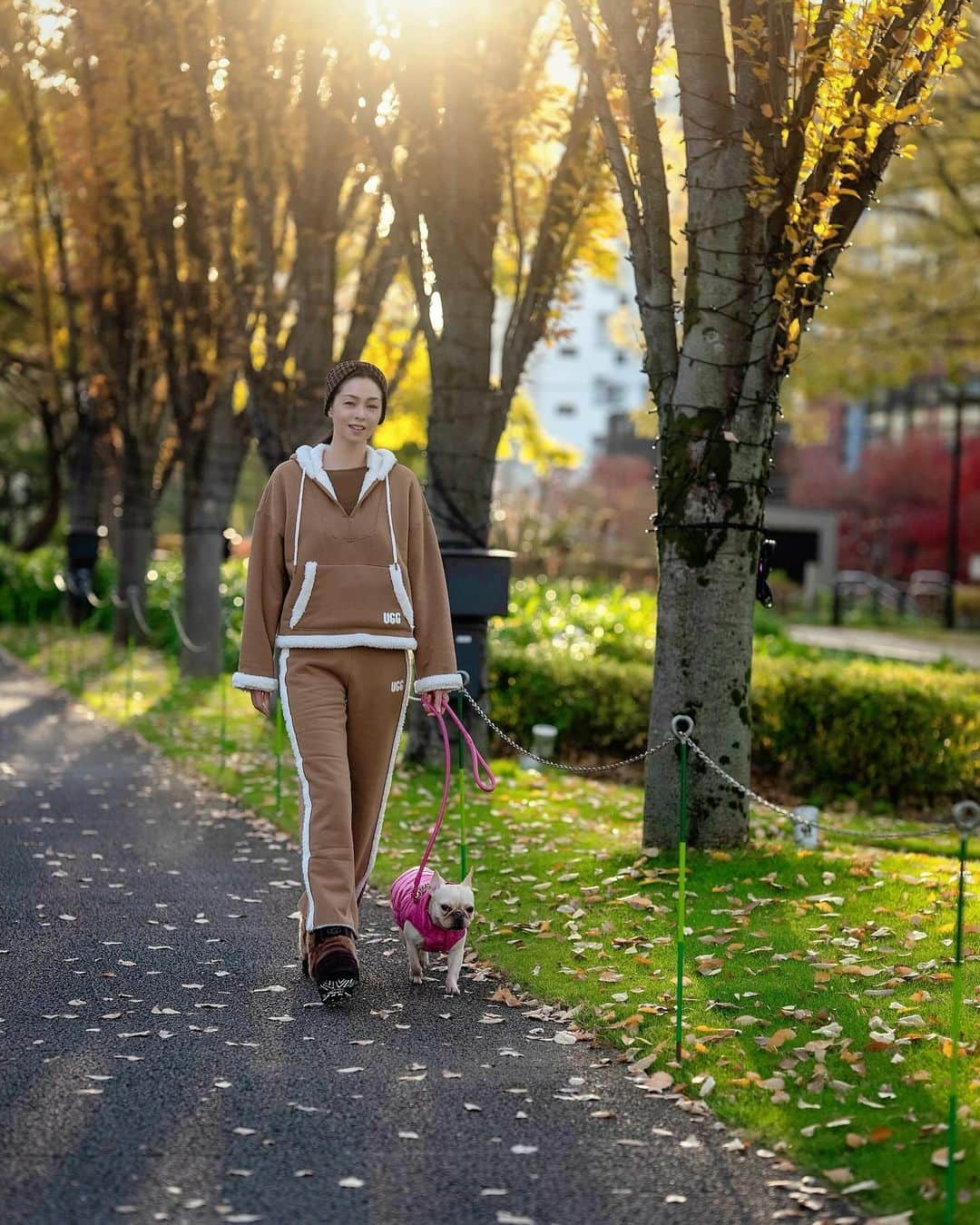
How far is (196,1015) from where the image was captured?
226 inches

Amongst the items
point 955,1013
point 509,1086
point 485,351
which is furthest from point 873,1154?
point 485,351

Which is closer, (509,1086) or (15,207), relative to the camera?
(509,1086)

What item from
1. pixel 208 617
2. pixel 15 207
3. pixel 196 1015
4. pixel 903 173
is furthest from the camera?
pixel 15 207

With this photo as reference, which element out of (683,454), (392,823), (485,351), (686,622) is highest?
(485,351)

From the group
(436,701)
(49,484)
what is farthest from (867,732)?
(49,484)

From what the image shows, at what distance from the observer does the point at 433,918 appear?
5.93m

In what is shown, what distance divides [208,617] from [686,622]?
11.3 m

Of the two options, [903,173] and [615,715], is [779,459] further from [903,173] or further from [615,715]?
[615,715]

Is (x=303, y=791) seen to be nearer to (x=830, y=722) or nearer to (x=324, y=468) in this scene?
(x=324, y=468)

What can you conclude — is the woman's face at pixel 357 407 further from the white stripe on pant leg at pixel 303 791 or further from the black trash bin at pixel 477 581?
the black trash bin at pixel 477 581

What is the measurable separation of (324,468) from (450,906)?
1659 millimetres

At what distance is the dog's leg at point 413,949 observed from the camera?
6082mm

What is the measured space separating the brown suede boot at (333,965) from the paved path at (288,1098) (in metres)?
0.08

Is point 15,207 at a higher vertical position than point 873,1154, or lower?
higher
